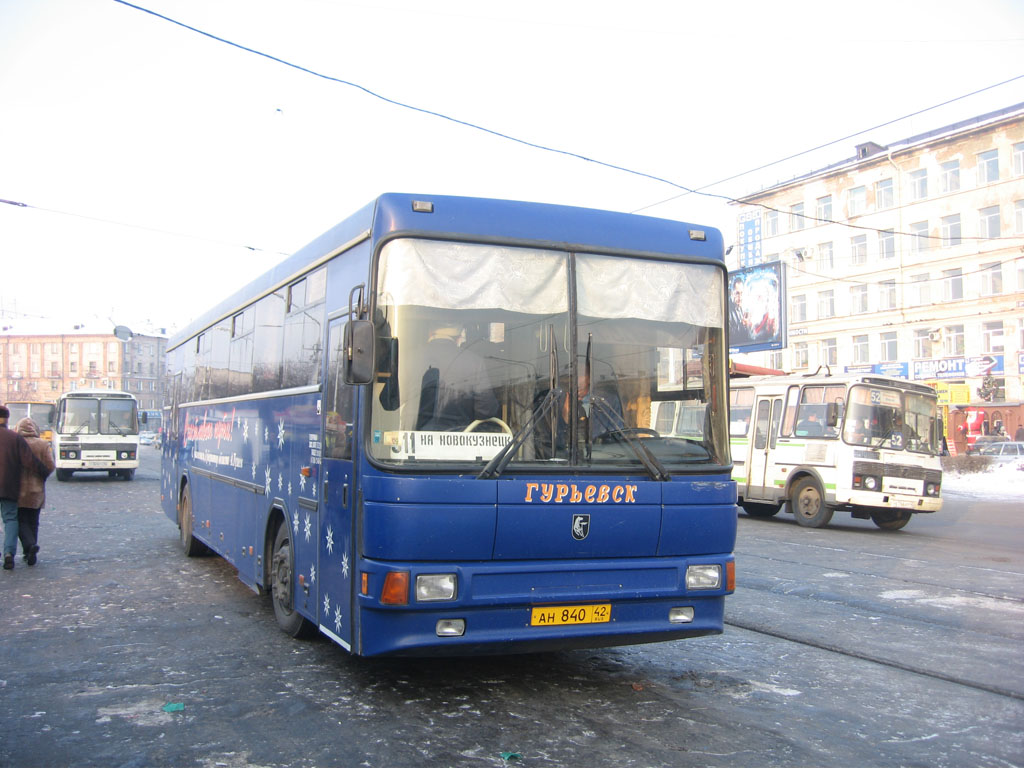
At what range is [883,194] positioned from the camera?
176 ft

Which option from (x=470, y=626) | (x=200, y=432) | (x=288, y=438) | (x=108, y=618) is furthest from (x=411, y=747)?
(x=200, y=432)

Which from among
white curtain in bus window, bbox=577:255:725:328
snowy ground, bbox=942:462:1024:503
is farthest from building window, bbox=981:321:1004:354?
white curtain in bus window, bbox=577:255:725:328

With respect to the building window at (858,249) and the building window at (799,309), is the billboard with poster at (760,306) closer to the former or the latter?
the building window at (858,249)

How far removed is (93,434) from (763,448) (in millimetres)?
20443

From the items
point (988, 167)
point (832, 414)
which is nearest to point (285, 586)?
point (832, 414)

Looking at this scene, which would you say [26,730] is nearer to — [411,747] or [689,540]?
[411,747]

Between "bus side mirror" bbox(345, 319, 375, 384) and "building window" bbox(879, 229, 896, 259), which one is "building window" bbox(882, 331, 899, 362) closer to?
"building window" bbox(879, 229, 896, 259)

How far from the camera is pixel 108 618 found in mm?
8055

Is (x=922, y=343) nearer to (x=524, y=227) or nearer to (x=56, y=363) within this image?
(x=524, y=227)

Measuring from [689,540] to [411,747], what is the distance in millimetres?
2110

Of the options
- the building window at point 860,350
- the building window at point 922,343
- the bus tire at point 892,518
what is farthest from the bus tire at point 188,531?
the building window at point 860,350

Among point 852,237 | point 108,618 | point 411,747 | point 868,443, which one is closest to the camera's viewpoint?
point 411,747

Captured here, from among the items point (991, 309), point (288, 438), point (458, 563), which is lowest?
point (458, 563)

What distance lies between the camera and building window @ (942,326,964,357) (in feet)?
163
